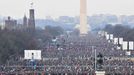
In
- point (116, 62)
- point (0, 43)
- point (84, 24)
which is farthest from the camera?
point (84, 24)

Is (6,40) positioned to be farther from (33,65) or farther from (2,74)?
(2,74)

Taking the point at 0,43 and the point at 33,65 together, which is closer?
the point at 33,65

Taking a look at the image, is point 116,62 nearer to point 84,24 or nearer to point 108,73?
point 108,73

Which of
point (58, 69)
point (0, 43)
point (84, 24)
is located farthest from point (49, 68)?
point (84, 24)

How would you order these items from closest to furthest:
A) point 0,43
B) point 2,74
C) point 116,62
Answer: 1. point 2,74
2. point 116,62
3. point 0,43

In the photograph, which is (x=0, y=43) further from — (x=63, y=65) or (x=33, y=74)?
(x=33, y=74)

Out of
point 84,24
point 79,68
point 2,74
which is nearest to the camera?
point 2,74

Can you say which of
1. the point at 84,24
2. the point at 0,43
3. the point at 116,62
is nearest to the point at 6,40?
the point at 0,43

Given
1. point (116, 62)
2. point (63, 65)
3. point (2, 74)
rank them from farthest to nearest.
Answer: point (116, 62) → point (63, 65) → point (2, 74)

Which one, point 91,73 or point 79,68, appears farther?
point 79,68
